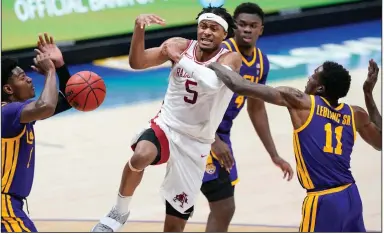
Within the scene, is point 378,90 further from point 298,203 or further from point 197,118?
point 197,118

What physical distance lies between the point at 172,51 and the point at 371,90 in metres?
1.57

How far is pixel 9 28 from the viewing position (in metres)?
14.6

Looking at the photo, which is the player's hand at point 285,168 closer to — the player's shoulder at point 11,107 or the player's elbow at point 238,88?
the player's elbow at point 238,88

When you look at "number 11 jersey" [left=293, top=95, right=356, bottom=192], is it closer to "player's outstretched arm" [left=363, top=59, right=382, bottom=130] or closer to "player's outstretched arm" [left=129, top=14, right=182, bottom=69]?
"player's outstretched arm" [left=363, top=59, right=382, bottom=130]

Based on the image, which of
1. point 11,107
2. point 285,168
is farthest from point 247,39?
point 11,107

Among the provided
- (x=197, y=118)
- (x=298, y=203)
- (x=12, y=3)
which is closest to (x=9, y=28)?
(x=12, y=3)

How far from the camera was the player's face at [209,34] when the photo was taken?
276 inches

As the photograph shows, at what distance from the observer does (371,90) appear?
6883 mm

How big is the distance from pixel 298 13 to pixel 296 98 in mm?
12421

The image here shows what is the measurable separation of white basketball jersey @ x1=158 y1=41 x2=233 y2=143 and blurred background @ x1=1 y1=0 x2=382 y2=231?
196 centimetres

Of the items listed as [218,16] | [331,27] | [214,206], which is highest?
[218,16]

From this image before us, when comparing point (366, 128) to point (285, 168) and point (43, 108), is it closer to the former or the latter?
point (285, 168)

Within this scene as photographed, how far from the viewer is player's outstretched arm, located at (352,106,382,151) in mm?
6617

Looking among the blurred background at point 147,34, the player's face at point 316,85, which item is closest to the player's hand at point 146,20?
the player's face at point 316,85
